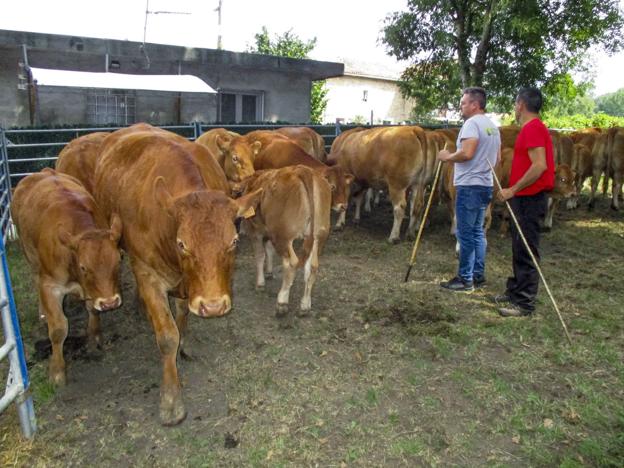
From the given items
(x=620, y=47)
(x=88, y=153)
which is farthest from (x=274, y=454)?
(x=620, y=47)

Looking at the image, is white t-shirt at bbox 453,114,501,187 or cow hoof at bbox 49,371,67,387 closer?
cow hoof at bbox 49,371,67,387

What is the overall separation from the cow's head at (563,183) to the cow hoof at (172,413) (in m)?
8.38

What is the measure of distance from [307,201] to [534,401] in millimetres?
2759

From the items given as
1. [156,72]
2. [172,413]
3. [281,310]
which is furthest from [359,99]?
[172,413]

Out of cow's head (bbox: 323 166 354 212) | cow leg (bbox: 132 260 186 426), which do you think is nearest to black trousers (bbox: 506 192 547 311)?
cow's head (bbox: 323 166 354 212)

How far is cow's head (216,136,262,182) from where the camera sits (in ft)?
24.8

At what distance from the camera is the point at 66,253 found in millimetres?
4051

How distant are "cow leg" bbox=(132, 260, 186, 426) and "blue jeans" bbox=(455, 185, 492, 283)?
3526mm

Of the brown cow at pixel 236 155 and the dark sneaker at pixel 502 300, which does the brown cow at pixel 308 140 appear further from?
the dark sneaker at pixel 502 300

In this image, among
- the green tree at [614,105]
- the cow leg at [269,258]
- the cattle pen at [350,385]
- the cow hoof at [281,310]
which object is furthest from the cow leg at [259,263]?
the green tree at [614,105]

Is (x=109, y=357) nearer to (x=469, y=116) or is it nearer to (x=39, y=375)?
(x=39, y=375)

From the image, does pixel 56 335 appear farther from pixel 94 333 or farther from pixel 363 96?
pixel 363 96

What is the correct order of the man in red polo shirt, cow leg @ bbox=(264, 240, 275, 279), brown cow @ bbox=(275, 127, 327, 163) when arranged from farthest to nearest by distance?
1. brown cow @ bbox=(275, 127, 327, 163)
2. cow leg @ bbox=(264, 240, 275, 279)
3. the man in red polo shirt

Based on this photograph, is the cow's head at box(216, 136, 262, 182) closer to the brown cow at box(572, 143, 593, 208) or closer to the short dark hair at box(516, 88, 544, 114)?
the short dark hair at box(516, 88, 544, 114)
